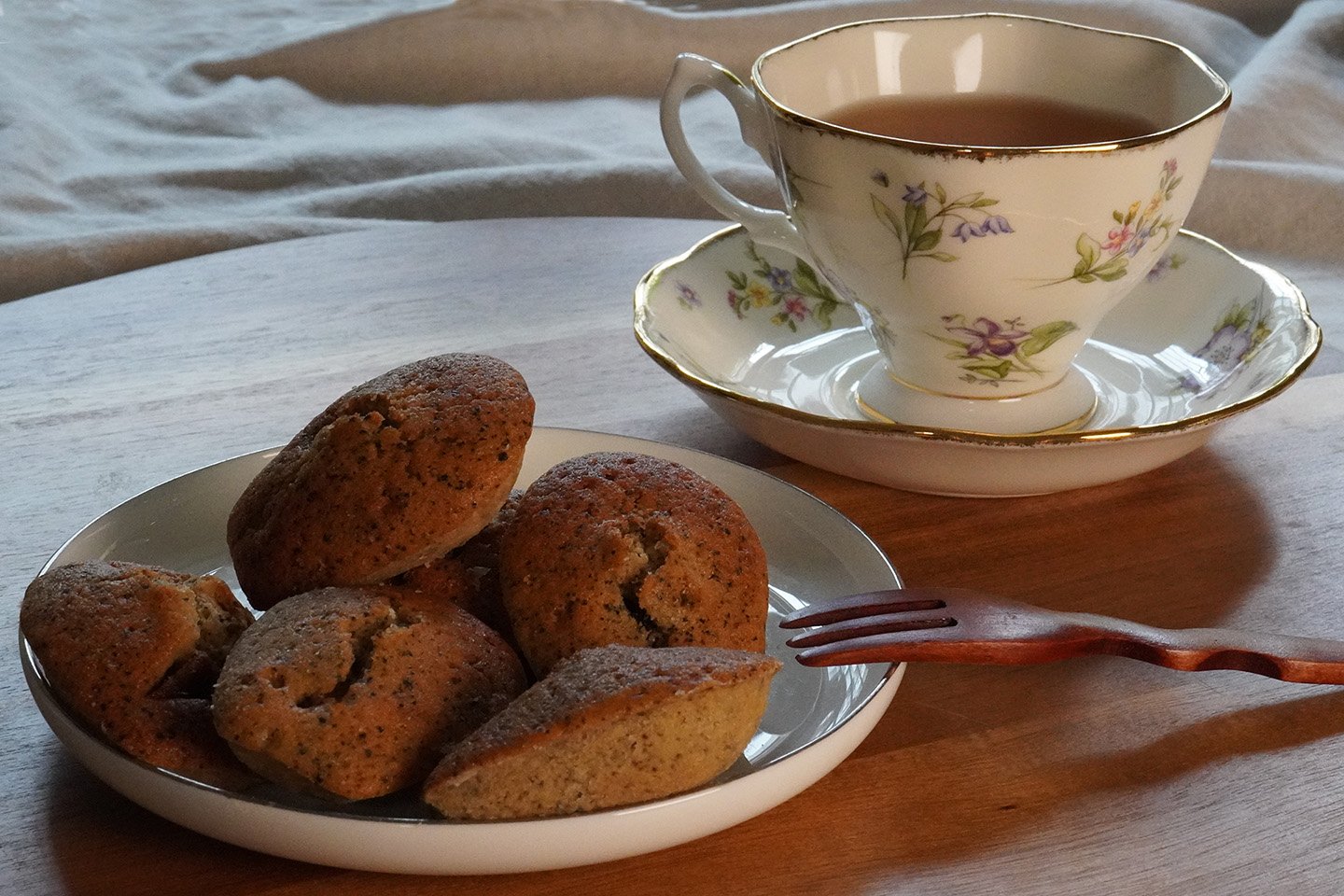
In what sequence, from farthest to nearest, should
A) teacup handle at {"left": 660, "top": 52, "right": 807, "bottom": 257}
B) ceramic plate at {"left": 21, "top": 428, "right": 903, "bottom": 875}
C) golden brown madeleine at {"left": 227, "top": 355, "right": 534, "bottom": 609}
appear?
1. teacup handle at {"left": 660, "top": 52, "right": 807, "bottom": 257}
2. golden brown madeleine at {"left": 227, "top": 355, "right": 534, "bottom": 609}
3. ceramic plate at {"left": 21, "top": 428, "right": 903, "bottom": 875}

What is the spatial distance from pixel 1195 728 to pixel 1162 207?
0.36m

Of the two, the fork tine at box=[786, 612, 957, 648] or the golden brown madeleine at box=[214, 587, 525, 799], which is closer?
the golden brown madeleine at box=[214, 587, 525, 799]

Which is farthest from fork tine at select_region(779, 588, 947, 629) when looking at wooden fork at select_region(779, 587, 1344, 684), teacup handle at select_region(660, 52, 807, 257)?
teacup handle at select_region(660, 52, 807, 257)

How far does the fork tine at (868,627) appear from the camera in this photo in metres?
0.60

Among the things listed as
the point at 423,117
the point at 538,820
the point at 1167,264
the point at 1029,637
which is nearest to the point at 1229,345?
the point at 1167,264

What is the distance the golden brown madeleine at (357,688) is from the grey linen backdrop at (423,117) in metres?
0.98

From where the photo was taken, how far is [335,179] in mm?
1697

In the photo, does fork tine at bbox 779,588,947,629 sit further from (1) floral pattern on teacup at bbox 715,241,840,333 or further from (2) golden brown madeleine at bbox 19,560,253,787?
(1) floral pattern on teacup at bbox 715,241,840,333

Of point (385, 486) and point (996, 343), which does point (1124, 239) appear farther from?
point (385, 486)

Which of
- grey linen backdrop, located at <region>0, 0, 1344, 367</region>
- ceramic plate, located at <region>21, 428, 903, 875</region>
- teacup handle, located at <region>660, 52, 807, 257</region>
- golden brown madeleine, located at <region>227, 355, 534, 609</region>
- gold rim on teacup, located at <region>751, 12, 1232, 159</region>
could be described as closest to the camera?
ceramic plate, located at <region>21, 428, 903, 875</region>

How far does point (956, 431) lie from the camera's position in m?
0.77

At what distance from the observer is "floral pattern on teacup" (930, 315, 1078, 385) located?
0.87 m

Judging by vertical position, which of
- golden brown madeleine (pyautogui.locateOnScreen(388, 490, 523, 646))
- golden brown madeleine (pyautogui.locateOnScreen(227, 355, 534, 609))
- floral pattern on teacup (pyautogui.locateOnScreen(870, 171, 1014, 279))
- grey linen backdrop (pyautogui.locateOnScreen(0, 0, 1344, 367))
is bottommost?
grey linen backdrop (pyautogui.locateOnScreen(0, 0, 1344, 367))

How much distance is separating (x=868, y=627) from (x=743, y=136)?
48 cm
